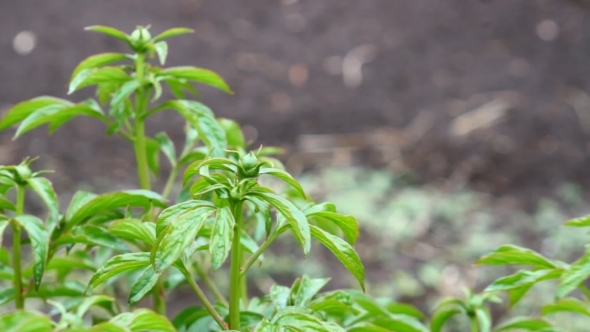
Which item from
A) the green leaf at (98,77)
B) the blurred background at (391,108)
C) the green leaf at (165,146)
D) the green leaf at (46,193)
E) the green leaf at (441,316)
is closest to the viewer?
the green leaf at (46,193)

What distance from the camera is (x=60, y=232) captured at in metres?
1.13

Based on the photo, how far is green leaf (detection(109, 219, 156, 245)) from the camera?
983 mm

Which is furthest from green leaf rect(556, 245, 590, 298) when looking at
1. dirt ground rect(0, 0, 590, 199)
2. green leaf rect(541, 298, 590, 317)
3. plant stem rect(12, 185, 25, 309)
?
dirt ground rect(0, 0, 590, 199)

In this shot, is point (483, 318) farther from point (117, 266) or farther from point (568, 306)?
point (117, 266)

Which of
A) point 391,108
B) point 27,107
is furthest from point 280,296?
point 391,108

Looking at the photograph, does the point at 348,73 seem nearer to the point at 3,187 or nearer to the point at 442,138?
the point at 442,138

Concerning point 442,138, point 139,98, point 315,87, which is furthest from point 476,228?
point 139,98

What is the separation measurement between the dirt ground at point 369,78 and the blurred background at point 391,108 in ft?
0.04

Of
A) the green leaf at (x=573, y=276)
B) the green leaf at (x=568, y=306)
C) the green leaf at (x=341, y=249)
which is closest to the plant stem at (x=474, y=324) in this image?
the green leaf at (x=568, y=306)

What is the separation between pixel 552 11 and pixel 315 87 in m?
1.98

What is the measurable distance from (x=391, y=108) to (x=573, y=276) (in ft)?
12.7

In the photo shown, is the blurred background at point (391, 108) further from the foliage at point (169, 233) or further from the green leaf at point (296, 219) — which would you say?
the green leaf at point (296, 219)

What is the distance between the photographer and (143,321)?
2.60ft

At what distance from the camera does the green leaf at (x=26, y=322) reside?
2.30ft
